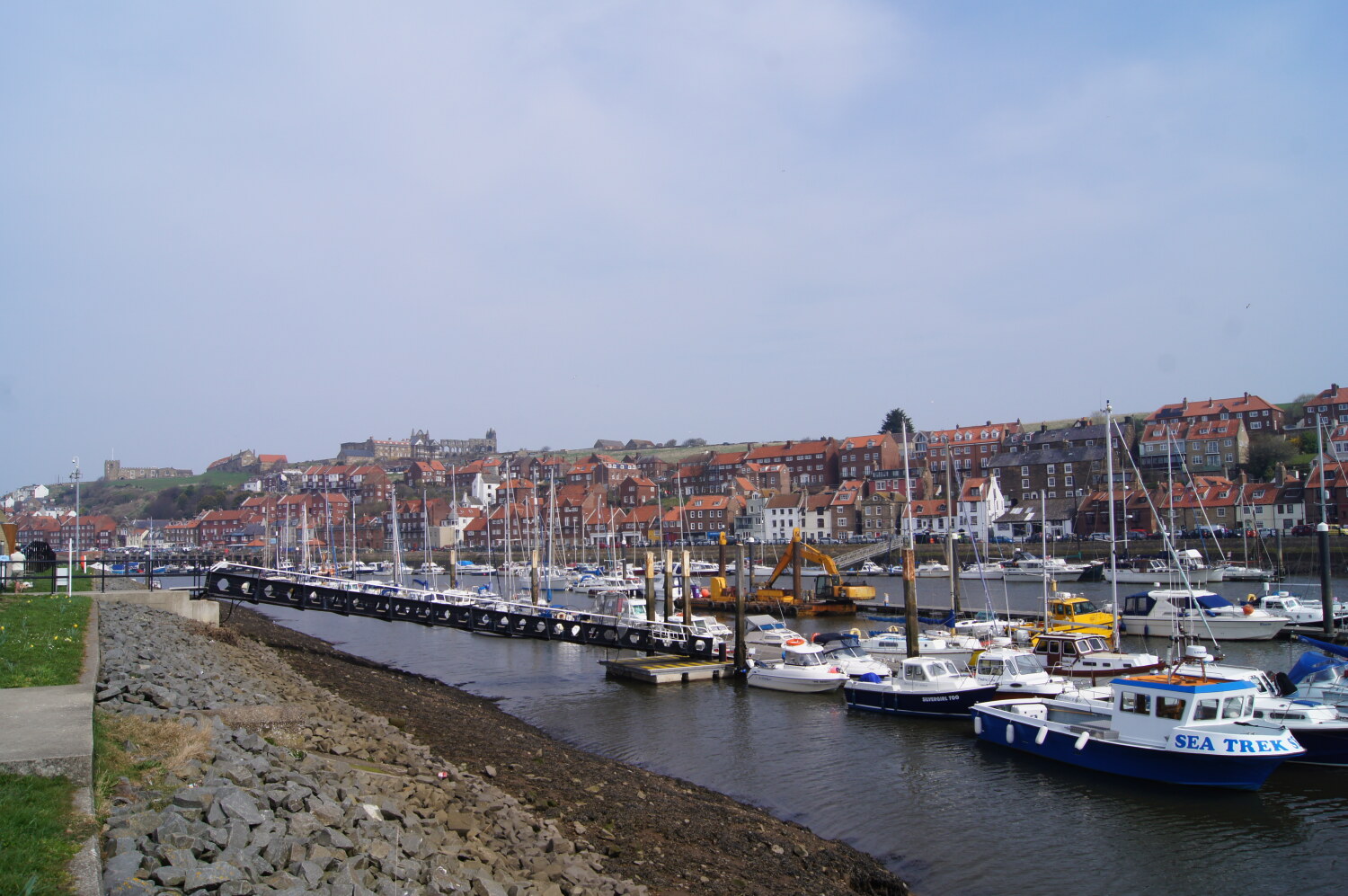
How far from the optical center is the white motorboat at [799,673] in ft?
119

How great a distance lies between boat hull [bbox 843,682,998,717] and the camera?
103 feet

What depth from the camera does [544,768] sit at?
20.9 meters

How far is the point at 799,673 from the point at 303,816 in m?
27.9

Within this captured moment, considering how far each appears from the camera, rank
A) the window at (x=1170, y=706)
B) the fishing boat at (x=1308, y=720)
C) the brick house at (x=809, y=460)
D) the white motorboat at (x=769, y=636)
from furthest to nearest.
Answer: the brick house at (x=809, y=460), the white motorboat at (x=769, y=636), the fishing boat at (x=1308, y=720), the window at (x=1170, y=706)

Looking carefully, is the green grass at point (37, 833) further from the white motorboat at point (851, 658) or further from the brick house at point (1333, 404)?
the brick house at point (1333, 404)

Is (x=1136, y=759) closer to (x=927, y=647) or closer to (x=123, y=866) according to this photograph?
(x=927, y=647)

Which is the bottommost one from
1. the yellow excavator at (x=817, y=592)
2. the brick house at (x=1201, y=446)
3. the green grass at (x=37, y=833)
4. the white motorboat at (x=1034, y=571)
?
the white motorboat at (x=1034, y=571)

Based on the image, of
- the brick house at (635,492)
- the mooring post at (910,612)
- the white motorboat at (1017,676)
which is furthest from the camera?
the brick house at (635,492)

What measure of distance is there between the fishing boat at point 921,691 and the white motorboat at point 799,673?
119 inches

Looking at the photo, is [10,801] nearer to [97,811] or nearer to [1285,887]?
[97,811]

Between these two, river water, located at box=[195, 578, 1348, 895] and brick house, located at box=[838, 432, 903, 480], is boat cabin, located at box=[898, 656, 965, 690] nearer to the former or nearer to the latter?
river water, located at box=[195, 578, 1348, 895]

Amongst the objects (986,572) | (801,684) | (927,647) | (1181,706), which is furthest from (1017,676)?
(986,572)

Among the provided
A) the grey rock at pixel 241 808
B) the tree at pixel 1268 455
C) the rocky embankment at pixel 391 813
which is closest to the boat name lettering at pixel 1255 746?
the rocky embankment at pixel 391 813

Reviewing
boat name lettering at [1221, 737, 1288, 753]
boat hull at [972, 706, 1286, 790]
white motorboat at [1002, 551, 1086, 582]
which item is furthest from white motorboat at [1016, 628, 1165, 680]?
white motorboat at [1002, 551, 1086, 582]
